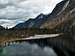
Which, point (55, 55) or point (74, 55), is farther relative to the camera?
point (55, 55)

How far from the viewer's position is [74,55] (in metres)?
88.8

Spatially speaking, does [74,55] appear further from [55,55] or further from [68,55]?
[55,55]

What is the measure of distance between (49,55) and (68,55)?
11.9 metres

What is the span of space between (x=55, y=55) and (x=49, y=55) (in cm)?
322

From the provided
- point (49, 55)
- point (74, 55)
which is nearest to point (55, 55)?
point (49, 55)

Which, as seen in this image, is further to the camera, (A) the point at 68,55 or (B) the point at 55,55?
(B) the point at 55,55

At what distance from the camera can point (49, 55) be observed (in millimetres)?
100500

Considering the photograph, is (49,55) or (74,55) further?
(49,55)

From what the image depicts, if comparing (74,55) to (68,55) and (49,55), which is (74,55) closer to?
(68,55)

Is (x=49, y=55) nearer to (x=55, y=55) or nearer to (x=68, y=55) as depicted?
(x=55, y=55)

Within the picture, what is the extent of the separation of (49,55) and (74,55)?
15.3m

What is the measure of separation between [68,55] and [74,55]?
3.44 meters

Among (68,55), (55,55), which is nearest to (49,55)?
(55,55)

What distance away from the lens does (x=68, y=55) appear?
9150 centimetres
